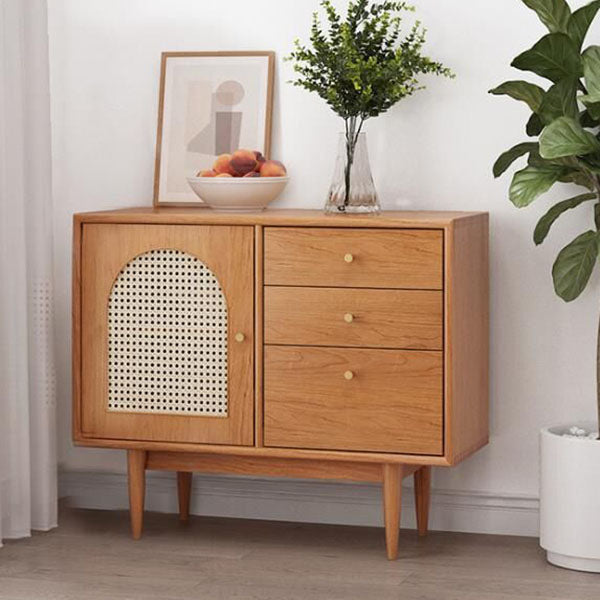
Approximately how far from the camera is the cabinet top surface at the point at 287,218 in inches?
127

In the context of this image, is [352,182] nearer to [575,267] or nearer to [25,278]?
[575,267]

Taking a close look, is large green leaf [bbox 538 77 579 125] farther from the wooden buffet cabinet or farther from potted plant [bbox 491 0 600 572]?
the wooden buffet cabinet

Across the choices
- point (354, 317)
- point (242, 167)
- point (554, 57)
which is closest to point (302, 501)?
point (354, 317)

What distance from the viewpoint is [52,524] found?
3.62 metres

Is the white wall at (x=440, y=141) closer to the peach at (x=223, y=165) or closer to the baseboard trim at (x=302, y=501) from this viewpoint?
the baseboard trim at (x=302, y=501)

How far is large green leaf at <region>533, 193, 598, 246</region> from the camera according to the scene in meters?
3.32

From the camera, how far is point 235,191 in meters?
3.49

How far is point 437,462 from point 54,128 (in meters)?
1.52

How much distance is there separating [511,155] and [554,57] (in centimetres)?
29

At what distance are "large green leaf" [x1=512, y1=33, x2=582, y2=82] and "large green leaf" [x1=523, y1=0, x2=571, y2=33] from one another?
0.21 feet

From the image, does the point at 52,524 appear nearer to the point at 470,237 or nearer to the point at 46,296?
the point at 46,296

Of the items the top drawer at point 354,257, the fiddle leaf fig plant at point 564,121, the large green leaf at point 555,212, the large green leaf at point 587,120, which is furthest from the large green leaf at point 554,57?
the top drawer at point 354,257

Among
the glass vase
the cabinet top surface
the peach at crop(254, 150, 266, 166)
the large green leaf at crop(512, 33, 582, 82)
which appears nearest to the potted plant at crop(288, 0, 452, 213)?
the glass vase

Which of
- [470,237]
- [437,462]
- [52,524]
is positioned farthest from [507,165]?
[52,524]
